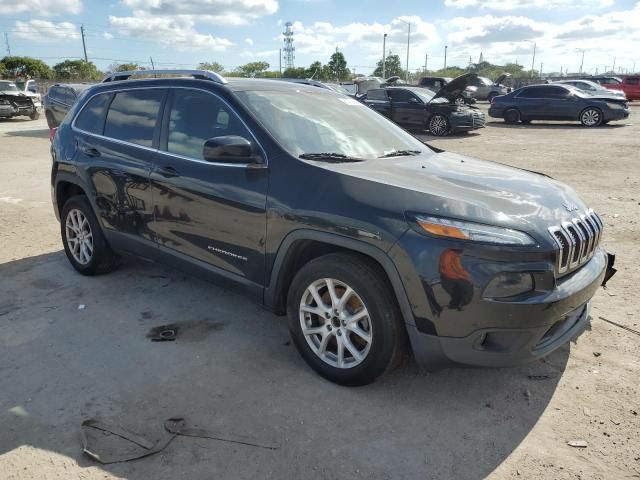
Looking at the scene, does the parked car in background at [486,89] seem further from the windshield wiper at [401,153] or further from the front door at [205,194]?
the front door at [205,194]

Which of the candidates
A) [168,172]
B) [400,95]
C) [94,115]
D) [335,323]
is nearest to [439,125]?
[400,95]

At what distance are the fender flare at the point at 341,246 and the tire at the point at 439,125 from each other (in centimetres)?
1442

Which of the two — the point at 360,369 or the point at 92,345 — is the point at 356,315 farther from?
the point at 92,345

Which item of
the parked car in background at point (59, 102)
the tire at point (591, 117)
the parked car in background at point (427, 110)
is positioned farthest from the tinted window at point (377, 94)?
the parked car in background at point (59, 102)

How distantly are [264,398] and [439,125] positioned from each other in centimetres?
1504

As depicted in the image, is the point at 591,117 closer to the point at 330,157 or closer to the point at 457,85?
the point at 457,85

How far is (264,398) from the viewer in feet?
10.2

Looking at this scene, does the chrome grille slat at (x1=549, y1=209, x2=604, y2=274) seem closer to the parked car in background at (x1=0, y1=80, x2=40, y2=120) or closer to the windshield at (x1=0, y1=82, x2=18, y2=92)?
the parked car in background at (x1=0, y1=80, x2=40, y2=120)

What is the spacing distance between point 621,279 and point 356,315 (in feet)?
10.1

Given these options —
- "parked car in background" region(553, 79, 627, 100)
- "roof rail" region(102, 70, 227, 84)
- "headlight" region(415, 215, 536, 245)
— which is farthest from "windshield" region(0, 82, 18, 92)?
"headlight" region(415, 215, 536, 245)

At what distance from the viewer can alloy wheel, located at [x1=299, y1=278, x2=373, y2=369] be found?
3.06 metres

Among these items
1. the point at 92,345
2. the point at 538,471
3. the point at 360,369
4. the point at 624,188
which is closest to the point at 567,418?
the point at 538,471

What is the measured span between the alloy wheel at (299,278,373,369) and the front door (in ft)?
1.41

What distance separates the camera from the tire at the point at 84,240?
15.8ft
